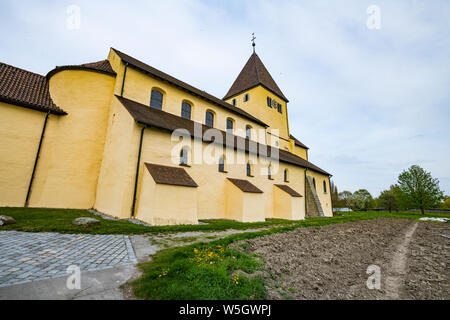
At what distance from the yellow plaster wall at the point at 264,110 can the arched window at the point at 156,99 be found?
11.5 m

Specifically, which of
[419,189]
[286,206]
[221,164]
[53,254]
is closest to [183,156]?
[221,164]

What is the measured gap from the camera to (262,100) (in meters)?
22.3

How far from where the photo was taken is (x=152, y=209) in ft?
26.6

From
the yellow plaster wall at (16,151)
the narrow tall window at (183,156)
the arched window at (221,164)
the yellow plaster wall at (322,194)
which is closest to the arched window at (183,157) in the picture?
the narrow tall window at (183,156)

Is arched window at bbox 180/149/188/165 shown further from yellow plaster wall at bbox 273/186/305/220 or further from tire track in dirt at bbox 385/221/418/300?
tire track in dirt at bbox 385/221/418/300

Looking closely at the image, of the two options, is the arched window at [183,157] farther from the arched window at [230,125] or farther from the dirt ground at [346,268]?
the arched window at [230,125]

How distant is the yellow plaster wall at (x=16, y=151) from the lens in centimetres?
920

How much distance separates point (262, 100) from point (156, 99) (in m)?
13.0

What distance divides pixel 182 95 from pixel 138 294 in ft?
45.3

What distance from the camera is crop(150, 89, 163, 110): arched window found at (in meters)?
13.2

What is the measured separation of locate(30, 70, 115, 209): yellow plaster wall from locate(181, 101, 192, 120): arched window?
185 inches

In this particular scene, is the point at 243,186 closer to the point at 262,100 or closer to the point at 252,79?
the point at 262,100

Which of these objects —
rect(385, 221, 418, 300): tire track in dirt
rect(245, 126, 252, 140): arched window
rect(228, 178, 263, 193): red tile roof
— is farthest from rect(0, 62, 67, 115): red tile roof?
rect(385, 221, 418, 300): tire track in dirt
